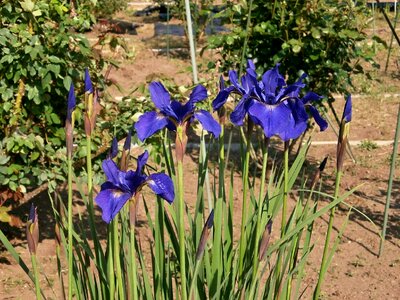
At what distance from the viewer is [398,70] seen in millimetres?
9688

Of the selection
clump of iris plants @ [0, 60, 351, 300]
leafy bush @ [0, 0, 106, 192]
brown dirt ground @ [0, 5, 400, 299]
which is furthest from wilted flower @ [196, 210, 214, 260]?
leafy bush @ [0, 0, 106, 192]

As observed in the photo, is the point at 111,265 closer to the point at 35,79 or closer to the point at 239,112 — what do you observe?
the point at 239,112

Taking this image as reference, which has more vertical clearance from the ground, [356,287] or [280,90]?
[280,90]

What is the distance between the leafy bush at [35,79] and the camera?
12.2 ft

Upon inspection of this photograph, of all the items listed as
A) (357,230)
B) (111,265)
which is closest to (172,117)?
(111,265)

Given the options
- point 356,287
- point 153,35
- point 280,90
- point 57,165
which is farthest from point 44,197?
point 153,35

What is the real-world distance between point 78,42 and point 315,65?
211 centimetres

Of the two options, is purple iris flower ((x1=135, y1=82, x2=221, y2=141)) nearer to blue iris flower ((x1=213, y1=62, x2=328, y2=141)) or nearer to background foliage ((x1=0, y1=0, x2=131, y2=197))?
blue iris flower ((x1=213, y1=62, x2=328, y2=141))

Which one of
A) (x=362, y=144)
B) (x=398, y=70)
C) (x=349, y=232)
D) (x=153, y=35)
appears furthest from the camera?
(x=153, y=35)

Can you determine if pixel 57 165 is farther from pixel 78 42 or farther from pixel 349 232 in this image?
pixel 349 232

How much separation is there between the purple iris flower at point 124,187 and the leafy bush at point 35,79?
2.07 meters

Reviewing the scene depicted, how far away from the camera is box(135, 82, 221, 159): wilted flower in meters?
1.70

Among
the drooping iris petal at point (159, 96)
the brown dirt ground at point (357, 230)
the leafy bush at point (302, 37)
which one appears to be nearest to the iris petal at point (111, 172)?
the drooping iris petal at point (159, 96)

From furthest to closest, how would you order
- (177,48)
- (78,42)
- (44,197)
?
1. (177,48)
2. (44,197)
3. (78,42)
